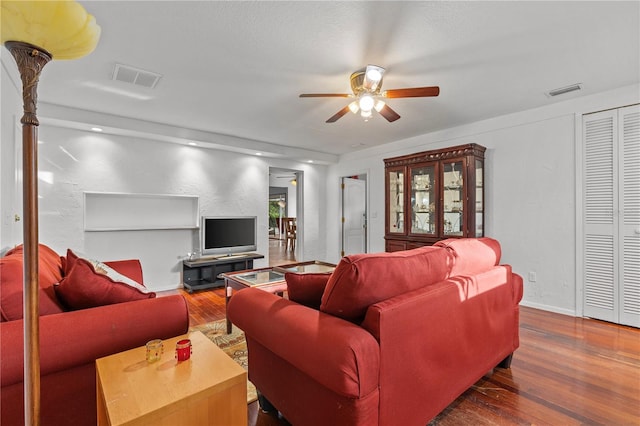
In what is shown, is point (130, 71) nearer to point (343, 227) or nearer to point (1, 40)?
point (1, 40)

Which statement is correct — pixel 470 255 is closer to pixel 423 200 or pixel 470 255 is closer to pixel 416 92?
pixel 416 92

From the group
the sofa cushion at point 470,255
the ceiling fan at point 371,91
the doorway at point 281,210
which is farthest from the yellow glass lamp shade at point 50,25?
the doorway at point 281,210

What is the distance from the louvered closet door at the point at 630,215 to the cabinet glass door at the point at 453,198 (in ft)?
4.94

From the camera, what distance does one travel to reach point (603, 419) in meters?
1.65

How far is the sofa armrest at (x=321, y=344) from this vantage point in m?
1.07

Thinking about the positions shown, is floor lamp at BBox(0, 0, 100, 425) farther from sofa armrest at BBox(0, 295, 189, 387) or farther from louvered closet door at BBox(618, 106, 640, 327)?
louvered closet door at BBox(618, 106, 640, 327)

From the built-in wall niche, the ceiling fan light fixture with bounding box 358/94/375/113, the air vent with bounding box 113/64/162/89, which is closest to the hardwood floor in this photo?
the ceiling fan light fixture with bounding box 358/94/375/113

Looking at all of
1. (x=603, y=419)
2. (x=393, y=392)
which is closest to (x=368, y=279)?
(x=393, y=392)

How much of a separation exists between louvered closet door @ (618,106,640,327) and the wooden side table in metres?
3.90

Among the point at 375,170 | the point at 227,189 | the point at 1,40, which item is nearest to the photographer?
the point at 1,40

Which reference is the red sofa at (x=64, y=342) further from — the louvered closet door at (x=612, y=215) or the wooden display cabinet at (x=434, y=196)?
the louvered closet door at (x=612, y=215)

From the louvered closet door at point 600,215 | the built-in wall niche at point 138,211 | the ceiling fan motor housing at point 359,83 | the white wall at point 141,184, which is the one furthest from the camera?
the built-in wall niche at point 138,211

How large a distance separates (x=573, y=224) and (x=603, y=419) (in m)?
2.34

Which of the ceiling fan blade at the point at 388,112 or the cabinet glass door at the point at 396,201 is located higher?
the ceiling fan blade at the point at 388,112
